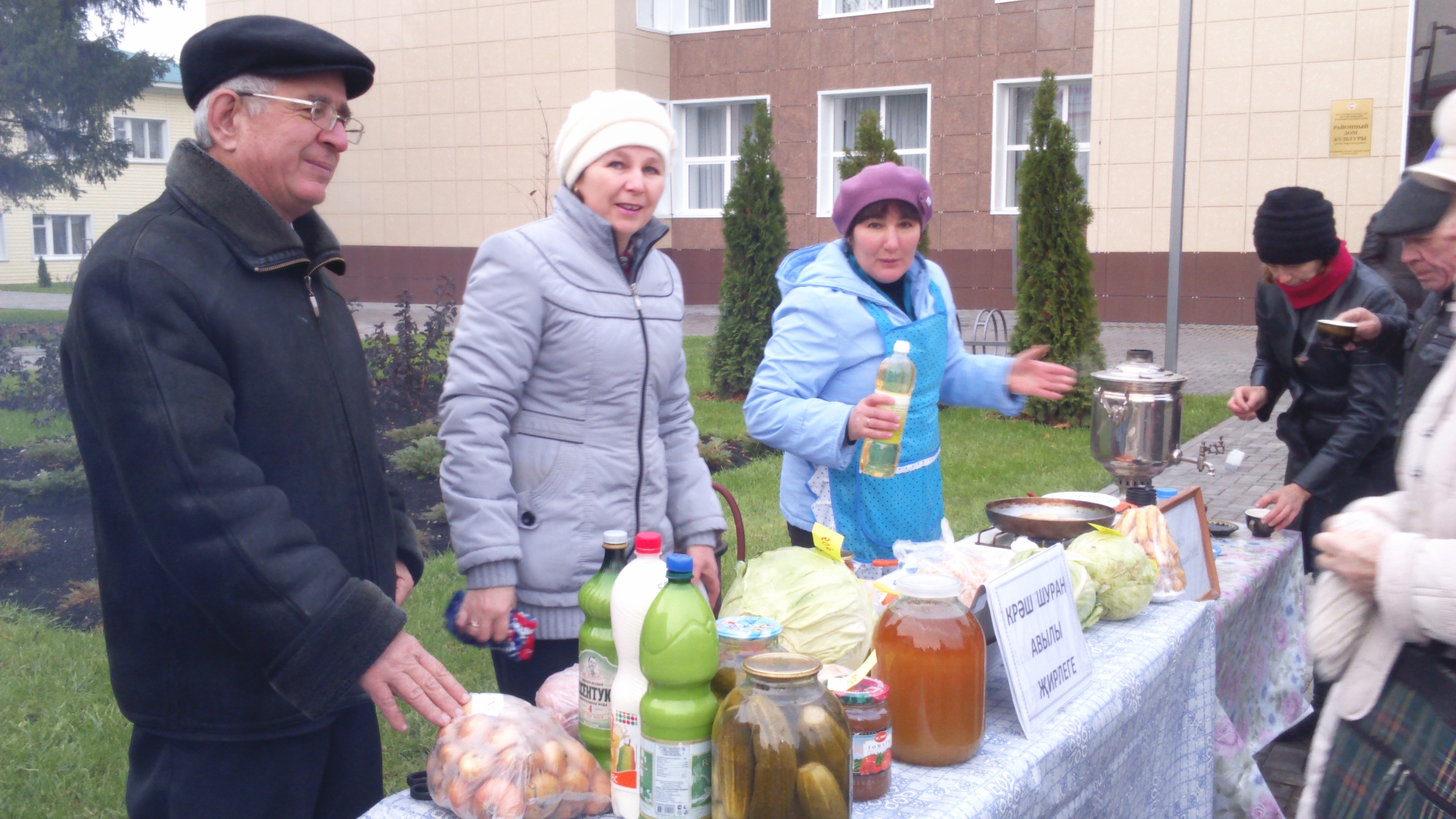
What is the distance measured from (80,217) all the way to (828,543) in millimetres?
36606

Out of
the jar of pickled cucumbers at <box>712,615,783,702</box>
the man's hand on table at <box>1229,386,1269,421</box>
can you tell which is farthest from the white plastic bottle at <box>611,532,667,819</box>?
the man's hand on table at <box>1229,386,1269,421</box>

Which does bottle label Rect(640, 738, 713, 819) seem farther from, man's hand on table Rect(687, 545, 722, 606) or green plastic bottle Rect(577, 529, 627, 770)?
man's hand on table Rect(687, 545, 722, 606)

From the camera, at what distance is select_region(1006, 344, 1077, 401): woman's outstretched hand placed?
3115 mm

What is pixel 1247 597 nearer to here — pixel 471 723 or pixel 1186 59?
pixel 471 723

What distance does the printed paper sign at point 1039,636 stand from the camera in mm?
1935

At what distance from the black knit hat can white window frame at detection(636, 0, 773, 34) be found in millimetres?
18968

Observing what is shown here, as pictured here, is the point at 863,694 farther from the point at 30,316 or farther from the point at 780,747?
the point at 30,316

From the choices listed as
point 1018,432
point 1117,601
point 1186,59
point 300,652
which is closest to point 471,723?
point 300,652

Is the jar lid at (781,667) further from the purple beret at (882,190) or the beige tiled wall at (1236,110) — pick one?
the beige tiled wall at (1236,110)

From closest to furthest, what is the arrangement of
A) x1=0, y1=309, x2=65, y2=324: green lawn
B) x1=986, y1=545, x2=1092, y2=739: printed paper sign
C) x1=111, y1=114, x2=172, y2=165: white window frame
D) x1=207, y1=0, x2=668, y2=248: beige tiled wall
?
1. x1=986, y1=545, x2=1092, y2=739: printed paper sign
2. x1=0, y1=309, x2=65, y2=324: green lawn
3. x1=207, y1=0, x2=668, y2=248: beige tiled wall
4. x1=111, y1=114, x2=172, y2=165: white window frame

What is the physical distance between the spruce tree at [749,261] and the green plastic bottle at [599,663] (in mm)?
9495

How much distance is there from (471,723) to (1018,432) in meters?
8.70

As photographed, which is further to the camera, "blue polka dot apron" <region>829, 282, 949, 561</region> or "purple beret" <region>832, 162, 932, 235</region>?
"blue polka dot apron" <region>829, 282, 949, 561</region>

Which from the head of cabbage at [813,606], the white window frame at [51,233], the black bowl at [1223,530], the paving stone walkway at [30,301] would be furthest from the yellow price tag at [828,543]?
the white window frame at [51,233]
